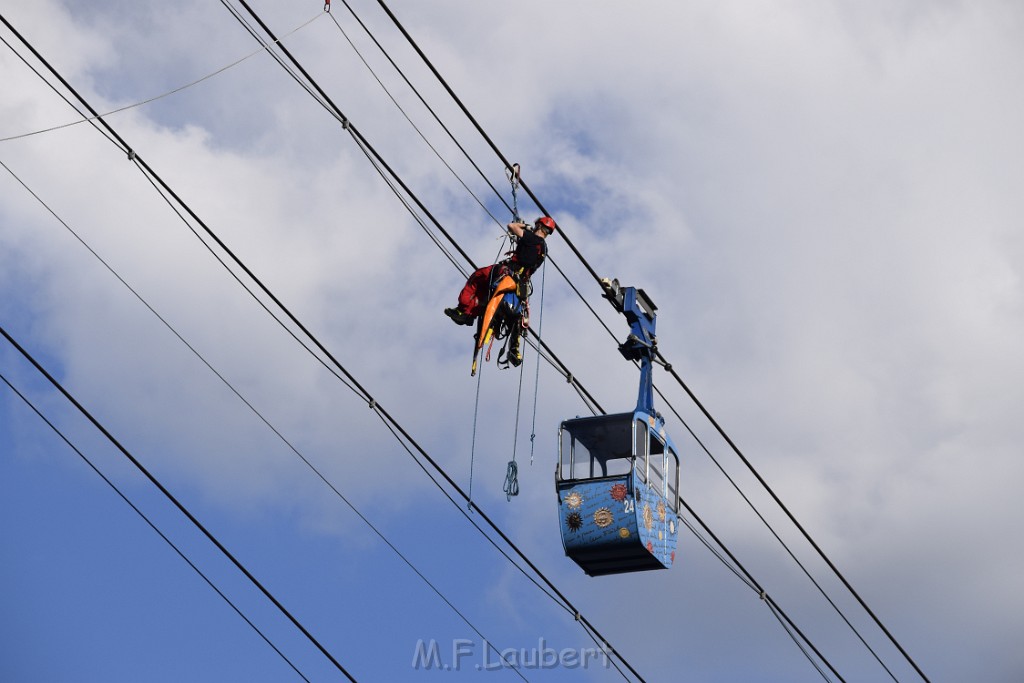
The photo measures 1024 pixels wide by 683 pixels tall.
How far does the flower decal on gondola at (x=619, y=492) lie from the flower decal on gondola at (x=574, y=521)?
49cm

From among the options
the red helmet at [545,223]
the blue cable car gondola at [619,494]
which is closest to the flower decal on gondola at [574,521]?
the blue cable car gondola at [619,494]

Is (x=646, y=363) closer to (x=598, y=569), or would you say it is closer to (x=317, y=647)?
(x=598, y=569)

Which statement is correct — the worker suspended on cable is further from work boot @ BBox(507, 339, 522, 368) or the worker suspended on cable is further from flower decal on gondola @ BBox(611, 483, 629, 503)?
flower decal on gondola @ BBox(611, 483, 629, 503)

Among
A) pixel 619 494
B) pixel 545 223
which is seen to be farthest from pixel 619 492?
pixel 545 223

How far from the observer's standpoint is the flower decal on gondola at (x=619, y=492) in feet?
70.4

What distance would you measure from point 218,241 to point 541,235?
5.68 meters

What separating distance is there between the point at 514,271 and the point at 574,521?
3272 mm

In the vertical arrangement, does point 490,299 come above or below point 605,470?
above

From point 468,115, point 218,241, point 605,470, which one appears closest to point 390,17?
point 468,115

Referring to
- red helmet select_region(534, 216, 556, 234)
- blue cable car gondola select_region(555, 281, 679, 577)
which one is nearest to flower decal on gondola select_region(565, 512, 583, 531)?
blue cable car gondola select_region(555, 281, 679, 577)

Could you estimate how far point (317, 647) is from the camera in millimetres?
17891

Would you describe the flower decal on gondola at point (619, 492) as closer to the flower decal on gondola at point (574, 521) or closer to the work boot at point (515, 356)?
the flower decal on gondola at point (574, 521)

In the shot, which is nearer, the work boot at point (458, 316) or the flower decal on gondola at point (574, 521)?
the flower decal on gondola at point (574, 521)

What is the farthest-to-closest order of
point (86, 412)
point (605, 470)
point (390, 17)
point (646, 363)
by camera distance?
point (646, 363), point (605, 470), point (390, 17), point (86, 412)
